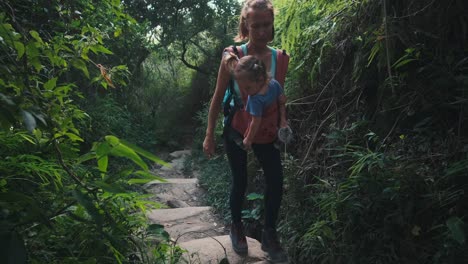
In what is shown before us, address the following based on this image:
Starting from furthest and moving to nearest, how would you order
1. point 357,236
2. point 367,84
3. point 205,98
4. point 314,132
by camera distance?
point 205,98, point 314,132, point 367,84, point 357,236

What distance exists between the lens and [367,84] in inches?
116

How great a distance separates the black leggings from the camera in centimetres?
250

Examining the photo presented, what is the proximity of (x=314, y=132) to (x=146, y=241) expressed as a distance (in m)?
1.82

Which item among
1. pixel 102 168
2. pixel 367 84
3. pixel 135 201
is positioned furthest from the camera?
pixel 367 84

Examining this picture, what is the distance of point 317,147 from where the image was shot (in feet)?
10.6

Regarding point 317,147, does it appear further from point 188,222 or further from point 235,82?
point 188,222

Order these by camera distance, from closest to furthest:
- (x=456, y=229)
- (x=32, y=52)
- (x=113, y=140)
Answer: (x=113, y=140) < (x=32, y=52) < (x=456, y=229)

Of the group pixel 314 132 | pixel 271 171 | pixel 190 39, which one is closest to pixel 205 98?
pixel 190 39

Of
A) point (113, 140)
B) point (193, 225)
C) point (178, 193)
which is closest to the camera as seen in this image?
point (113, 140)

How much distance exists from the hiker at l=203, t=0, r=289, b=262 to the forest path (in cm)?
14

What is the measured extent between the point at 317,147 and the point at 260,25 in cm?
126

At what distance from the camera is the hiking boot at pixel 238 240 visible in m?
2.65

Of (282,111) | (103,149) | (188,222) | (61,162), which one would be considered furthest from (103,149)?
(188,222)

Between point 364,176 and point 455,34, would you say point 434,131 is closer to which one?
point 364,176
